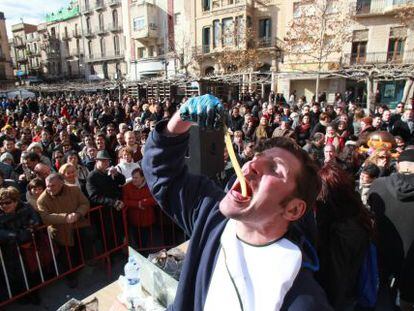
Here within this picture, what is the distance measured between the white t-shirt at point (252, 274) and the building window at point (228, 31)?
2628cm

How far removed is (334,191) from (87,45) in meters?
45.4

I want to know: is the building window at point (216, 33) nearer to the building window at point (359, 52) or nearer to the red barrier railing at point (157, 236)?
the building window at point (359, 52)

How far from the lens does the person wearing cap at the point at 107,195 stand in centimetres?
397

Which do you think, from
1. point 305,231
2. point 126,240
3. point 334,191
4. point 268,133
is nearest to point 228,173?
point 126,240

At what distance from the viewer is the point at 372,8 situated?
68.8 ft

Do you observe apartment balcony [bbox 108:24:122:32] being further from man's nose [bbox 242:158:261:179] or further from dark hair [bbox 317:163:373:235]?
man's nose [bbox 242:158:261:179]

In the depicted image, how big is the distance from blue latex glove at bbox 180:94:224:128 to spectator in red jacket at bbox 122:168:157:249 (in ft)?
9.43

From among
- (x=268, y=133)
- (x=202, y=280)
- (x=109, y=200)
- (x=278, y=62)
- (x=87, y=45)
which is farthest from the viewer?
(x=87, y=45)

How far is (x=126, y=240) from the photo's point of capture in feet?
13.8

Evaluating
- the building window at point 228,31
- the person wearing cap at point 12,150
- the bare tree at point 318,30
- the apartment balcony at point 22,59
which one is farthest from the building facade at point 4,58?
the person wearing cap at point 12,150

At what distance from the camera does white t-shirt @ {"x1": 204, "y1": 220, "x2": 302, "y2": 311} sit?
42.8 inches

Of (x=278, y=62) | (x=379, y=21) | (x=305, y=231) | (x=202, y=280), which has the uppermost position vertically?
(x=379, y=21)

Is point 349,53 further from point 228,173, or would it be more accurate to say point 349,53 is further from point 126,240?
point 126,240

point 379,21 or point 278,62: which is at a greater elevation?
point 379,21
